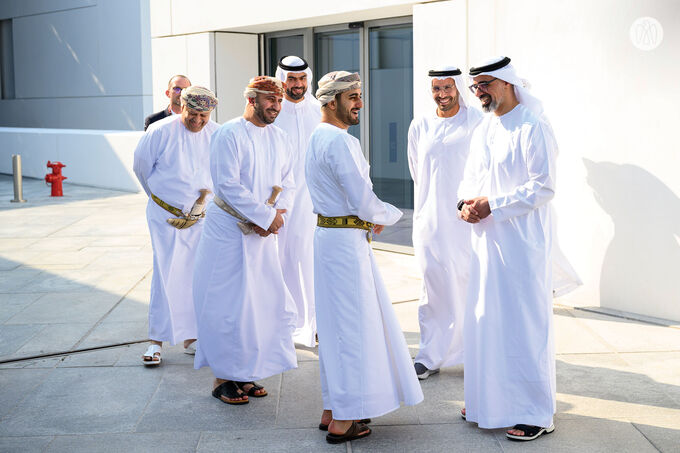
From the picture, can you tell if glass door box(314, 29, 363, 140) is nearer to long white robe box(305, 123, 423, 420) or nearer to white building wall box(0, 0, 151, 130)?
long white robe box(305, 123, 423, 420)

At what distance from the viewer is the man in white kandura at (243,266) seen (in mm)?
4996

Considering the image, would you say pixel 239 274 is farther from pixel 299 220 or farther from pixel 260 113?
pixel 299 220

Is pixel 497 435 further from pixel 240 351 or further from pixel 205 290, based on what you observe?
pixel 205 290

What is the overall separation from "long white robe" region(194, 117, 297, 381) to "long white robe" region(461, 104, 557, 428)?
1.27 meters

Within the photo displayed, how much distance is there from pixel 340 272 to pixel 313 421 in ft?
2.96

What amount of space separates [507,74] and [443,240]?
1.34 meters

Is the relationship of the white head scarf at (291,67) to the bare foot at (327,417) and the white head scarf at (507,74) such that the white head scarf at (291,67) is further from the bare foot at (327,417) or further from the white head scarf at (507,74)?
the bare foot at (327,417)

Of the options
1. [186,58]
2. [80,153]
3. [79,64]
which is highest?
[79,64]

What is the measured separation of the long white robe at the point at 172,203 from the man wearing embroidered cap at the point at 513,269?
2069mm

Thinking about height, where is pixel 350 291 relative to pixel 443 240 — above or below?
below

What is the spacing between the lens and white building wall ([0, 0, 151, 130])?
20797 mm

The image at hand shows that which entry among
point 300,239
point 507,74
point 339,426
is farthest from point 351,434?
point 300,239

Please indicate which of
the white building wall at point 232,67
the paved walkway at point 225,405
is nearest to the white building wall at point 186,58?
the white building wall at point 232,67

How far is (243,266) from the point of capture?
16.7 feet
